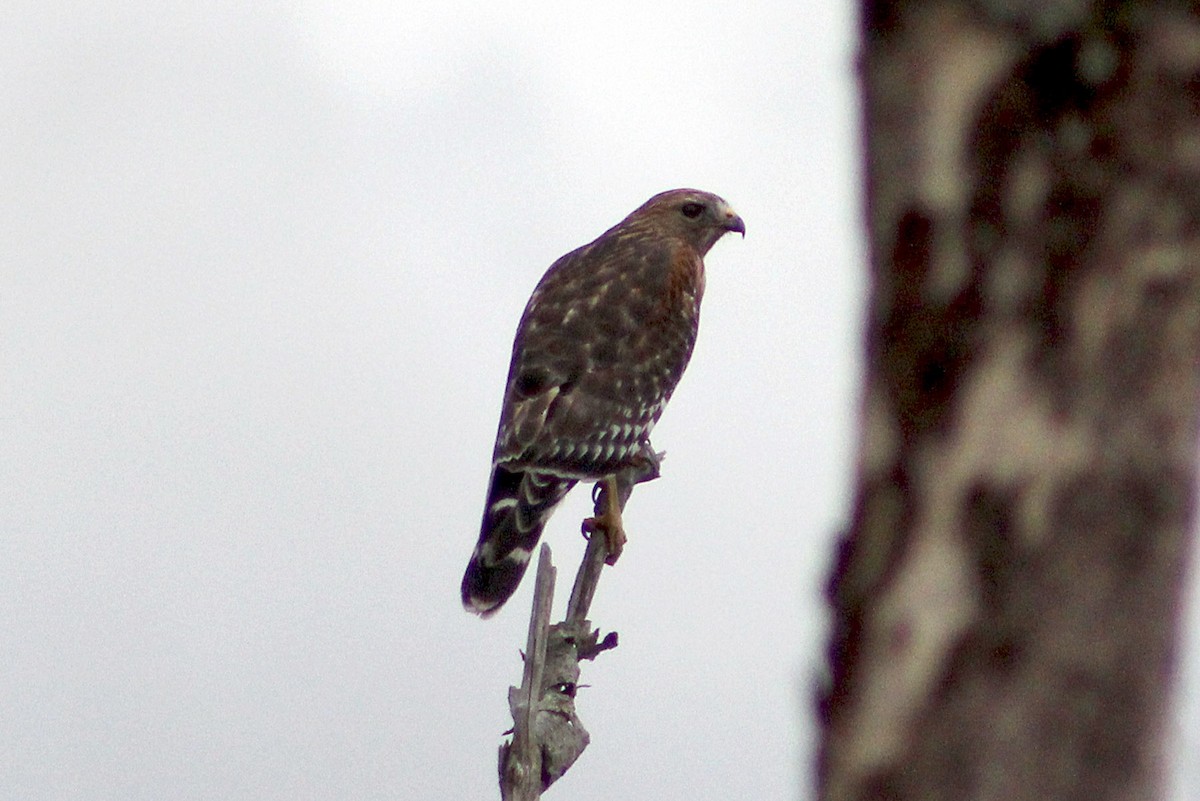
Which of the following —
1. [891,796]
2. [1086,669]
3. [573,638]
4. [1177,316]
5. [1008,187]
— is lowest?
[891,796]

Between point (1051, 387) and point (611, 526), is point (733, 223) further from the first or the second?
point (1051, 387)

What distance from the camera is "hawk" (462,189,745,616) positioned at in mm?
8453

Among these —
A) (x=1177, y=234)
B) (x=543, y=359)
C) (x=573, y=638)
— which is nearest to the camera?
(x=1177, y=234)

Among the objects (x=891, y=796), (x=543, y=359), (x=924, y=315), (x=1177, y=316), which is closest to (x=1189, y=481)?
(x=1177, y=316)

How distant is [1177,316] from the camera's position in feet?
6.87

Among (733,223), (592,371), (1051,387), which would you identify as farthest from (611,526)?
→ (1051,387)

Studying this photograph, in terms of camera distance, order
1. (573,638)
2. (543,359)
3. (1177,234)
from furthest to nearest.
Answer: (543,359) → (573,638) → (1177,234)

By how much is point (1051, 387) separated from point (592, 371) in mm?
7269

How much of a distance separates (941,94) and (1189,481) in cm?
59

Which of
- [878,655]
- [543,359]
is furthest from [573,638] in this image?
[878,655]

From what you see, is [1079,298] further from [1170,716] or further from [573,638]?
[573,638]

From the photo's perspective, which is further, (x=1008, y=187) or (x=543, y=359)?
(x=543, y=359)

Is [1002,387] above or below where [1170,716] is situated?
above

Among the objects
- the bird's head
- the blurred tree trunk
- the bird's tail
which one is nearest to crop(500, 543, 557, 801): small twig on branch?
the bird's tail
